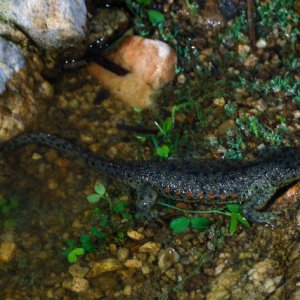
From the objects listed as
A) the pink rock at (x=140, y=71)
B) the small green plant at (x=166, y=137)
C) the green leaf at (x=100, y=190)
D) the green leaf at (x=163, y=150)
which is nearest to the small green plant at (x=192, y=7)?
the pink rock at (x=140, y=71)

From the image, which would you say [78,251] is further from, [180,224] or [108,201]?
[180,224]

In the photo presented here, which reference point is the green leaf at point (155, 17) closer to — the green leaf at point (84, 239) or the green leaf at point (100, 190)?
the green leaf at point (100, 190)

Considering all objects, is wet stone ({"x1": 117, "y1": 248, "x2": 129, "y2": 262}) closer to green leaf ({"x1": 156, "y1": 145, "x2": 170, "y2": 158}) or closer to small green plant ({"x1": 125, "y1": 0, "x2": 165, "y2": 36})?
green leaf ({"x1": 156, "y1": 145, "x2": 170, "y2": 158})

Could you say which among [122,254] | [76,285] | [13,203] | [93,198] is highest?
[93,198]

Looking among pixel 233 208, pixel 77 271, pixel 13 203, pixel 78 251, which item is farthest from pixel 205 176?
pixel 13 203

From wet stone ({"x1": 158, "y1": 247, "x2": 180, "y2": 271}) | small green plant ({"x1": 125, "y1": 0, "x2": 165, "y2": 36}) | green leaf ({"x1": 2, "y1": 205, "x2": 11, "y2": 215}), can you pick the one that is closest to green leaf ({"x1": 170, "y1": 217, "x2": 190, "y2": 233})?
wet stone ({"x1": 158, "y1": 247, "x2": 180, "y2": 271})
